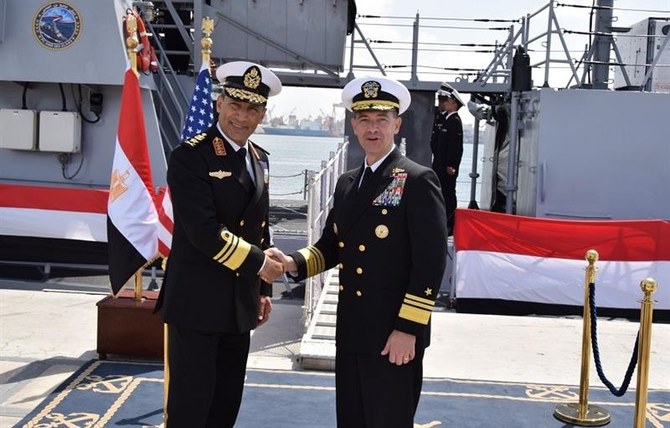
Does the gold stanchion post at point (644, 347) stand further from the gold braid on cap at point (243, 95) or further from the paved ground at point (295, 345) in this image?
the gold braid on cap at point (243, 95)

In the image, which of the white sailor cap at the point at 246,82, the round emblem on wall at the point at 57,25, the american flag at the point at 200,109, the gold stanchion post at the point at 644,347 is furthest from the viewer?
the round emblem on wall at the point at 57,25

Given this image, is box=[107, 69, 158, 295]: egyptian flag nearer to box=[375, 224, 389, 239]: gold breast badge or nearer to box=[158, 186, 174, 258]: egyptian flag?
box=[158, 186, 174, 258]: egyptian flag

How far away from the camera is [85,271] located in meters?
7.57

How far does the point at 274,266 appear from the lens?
3072 mm

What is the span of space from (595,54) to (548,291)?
442 cm

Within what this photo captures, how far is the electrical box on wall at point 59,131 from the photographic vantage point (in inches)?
318

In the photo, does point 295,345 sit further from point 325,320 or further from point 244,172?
point 244,172

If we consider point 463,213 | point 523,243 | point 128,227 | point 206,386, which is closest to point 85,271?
point 128,227

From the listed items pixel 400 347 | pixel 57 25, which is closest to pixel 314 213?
pixel 400 347

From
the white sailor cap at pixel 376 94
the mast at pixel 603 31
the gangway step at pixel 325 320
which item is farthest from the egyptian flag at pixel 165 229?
the mast at pixel 603 31

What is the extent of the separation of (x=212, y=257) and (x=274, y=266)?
28cm

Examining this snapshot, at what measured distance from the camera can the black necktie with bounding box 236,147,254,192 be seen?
3084mm

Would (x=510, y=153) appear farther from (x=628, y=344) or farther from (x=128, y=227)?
(x=128, y=227)

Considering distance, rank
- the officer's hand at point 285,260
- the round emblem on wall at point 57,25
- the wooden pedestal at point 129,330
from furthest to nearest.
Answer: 1. the round emblem on wall at point 57,25
2. the wooden pedestal at point 129,330
3. the officer's hand at point 285,260
